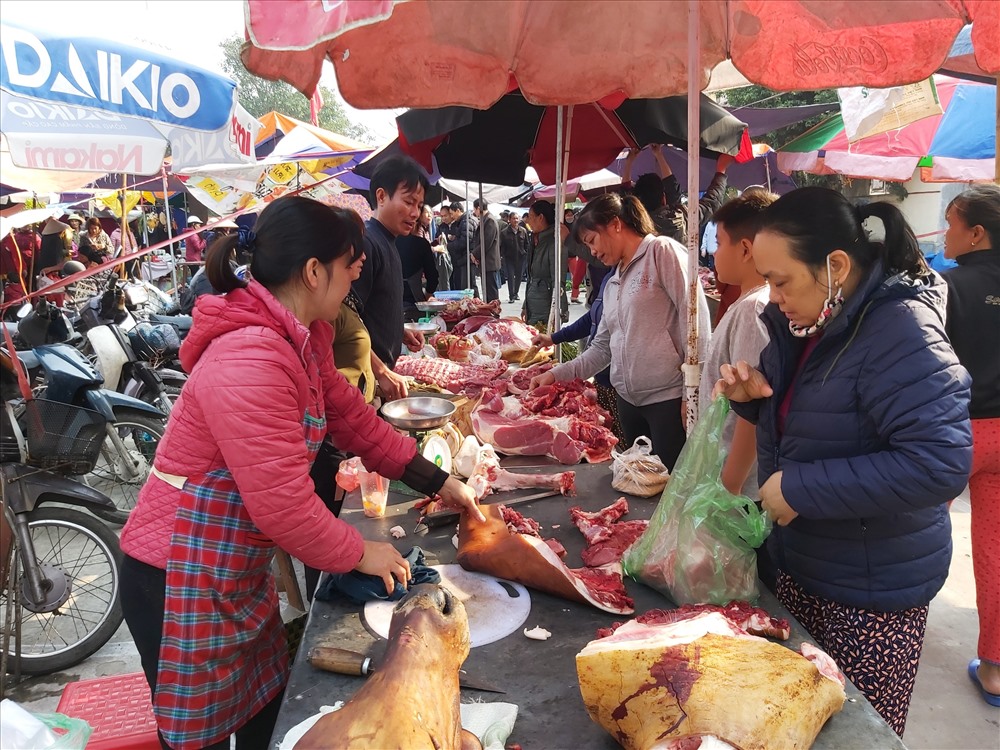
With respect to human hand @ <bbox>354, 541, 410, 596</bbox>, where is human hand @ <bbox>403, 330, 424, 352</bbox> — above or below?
below

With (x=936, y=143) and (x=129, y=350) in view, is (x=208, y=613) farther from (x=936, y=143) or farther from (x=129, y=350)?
(x=936, y=143)

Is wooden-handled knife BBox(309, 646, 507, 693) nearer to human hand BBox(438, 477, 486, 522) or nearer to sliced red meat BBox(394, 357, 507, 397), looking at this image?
human hand BBox(438, 477, 486, 522)

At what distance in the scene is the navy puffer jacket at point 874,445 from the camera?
63.4 inches

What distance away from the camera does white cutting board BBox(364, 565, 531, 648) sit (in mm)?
1821

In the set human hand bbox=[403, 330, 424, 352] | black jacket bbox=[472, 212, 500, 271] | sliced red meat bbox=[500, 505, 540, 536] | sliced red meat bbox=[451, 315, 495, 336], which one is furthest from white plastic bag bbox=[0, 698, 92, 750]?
black jacket bbox=[472, 212, 500, 271]

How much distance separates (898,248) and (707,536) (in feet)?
3.21

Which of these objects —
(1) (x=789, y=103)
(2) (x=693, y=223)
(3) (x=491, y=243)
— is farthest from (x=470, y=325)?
(1) (x=789, y=103)

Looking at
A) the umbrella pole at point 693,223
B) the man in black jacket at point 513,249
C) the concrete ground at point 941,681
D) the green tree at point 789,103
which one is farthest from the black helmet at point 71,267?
the green tree at point 789,103

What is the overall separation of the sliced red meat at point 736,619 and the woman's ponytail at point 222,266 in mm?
1417

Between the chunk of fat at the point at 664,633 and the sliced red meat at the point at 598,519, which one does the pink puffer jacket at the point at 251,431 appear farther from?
the sliced red meat at the point at 598,519

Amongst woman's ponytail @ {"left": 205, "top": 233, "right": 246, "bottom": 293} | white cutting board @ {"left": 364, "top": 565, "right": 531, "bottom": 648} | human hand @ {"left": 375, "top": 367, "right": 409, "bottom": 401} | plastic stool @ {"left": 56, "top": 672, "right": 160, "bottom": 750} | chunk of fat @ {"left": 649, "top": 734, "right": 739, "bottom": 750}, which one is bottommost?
plastic stool @ {"left": 56, "top": 672, "right": 160, "bottom": 750}

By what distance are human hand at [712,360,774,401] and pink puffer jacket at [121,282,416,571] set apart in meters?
1.25

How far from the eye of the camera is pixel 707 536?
1.85 metres

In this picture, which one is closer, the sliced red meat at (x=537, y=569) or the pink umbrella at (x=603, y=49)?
the sliced red meat at (x=537, y=569)
